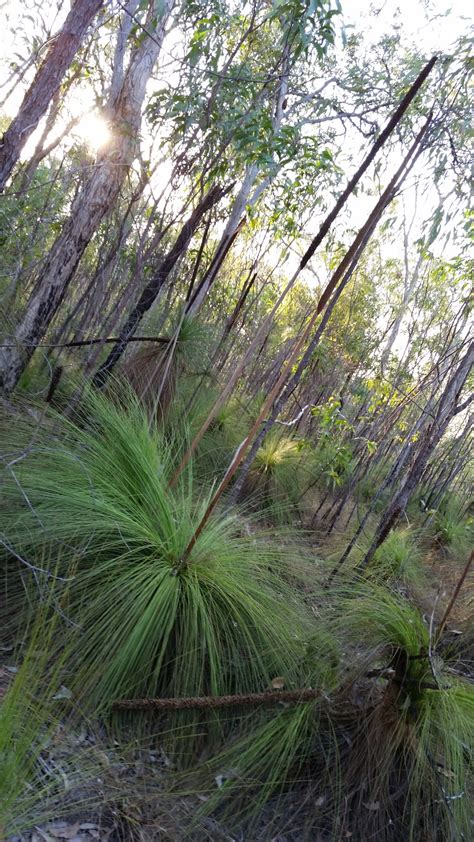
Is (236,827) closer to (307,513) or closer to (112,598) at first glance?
(112,598)

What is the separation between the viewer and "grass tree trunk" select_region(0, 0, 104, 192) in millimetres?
3129

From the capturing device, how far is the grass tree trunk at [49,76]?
3.13m

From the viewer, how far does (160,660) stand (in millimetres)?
2480

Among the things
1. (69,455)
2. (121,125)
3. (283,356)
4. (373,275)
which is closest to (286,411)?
(283,356)

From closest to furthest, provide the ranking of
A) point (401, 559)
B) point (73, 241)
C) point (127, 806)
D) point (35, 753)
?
1. point (35, 753)
2. point (127, 806)
3. point (73, 241)
4. point (401, 559)

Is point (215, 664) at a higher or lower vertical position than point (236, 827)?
higher

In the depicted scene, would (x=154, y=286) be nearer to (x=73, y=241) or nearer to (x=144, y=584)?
(x=73, y=241)

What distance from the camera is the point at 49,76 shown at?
3.16 metres

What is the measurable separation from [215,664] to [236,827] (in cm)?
57

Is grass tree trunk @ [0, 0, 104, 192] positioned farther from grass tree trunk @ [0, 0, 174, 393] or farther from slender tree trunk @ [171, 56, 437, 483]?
grass tree trunk @ [0, 0, 174, 393]

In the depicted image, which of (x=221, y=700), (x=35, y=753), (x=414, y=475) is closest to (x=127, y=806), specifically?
(x=221, y=700)

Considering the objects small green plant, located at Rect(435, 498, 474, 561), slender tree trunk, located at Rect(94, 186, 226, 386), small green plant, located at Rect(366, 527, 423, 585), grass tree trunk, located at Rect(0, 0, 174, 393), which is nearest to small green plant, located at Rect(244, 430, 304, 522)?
small green plant, located at Rect(366, 527, 423, 585)

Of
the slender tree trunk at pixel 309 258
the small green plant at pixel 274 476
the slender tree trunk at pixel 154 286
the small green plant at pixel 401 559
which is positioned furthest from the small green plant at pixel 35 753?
the small green plant at pixel 274 476

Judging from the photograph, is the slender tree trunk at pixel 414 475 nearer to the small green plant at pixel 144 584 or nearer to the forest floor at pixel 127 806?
the small green plant at pixel 144 584
